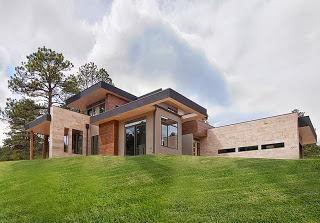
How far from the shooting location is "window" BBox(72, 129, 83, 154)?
1802cm

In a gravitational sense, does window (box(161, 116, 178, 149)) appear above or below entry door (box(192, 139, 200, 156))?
above

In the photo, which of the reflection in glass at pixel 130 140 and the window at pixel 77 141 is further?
the window at pixel 77 141

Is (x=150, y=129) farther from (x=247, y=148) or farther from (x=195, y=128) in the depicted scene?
(x=247, y=148)

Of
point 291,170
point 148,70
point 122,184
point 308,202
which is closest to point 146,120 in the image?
point 148,70

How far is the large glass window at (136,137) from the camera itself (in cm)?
1559

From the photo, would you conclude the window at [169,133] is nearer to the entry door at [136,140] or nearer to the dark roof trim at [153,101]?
the entry door at [136,140]

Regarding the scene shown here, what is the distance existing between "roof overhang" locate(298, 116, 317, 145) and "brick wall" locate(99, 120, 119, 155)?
11829 mm

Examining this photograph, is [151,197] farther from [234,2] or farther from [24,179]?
[234,2]

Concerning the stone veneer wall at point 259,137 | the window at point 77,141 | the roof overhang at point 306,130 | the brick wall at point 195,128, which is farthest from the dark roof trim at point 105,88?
the roof overhang at point 306,130

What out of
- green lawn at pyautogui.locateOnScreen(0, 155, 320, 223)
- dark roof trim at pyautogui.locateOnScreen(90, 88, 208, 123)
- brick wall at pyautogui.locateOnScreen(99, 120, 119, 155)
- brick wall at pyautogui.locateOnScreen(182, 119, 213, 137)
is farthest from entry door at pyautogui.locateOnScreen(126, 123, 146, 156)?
green lawn at pyautogui.locateOnScreen(0, 155, 320, 223)

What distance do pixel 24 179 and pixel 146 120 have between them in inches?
323

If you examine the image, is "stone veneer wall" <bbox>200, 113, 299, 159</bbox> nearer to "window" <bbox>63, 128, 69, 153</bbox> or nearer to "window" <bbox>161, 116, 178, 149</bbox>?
"window" <bbox>161, 116, 178, 149</bbox>

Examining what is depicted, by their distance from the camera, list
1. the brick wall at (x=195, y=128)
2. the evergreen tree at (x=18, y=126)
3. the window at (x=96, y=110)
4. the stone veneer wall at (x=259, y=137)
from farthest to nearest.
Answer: the evergreen tree at (x=18, y=126) → the brick wall at (x=195, y=128) → the window at (x=96, y=110) → the stone veneer wall at (x=259, y=137)

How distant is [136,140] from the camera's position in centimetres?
1594
